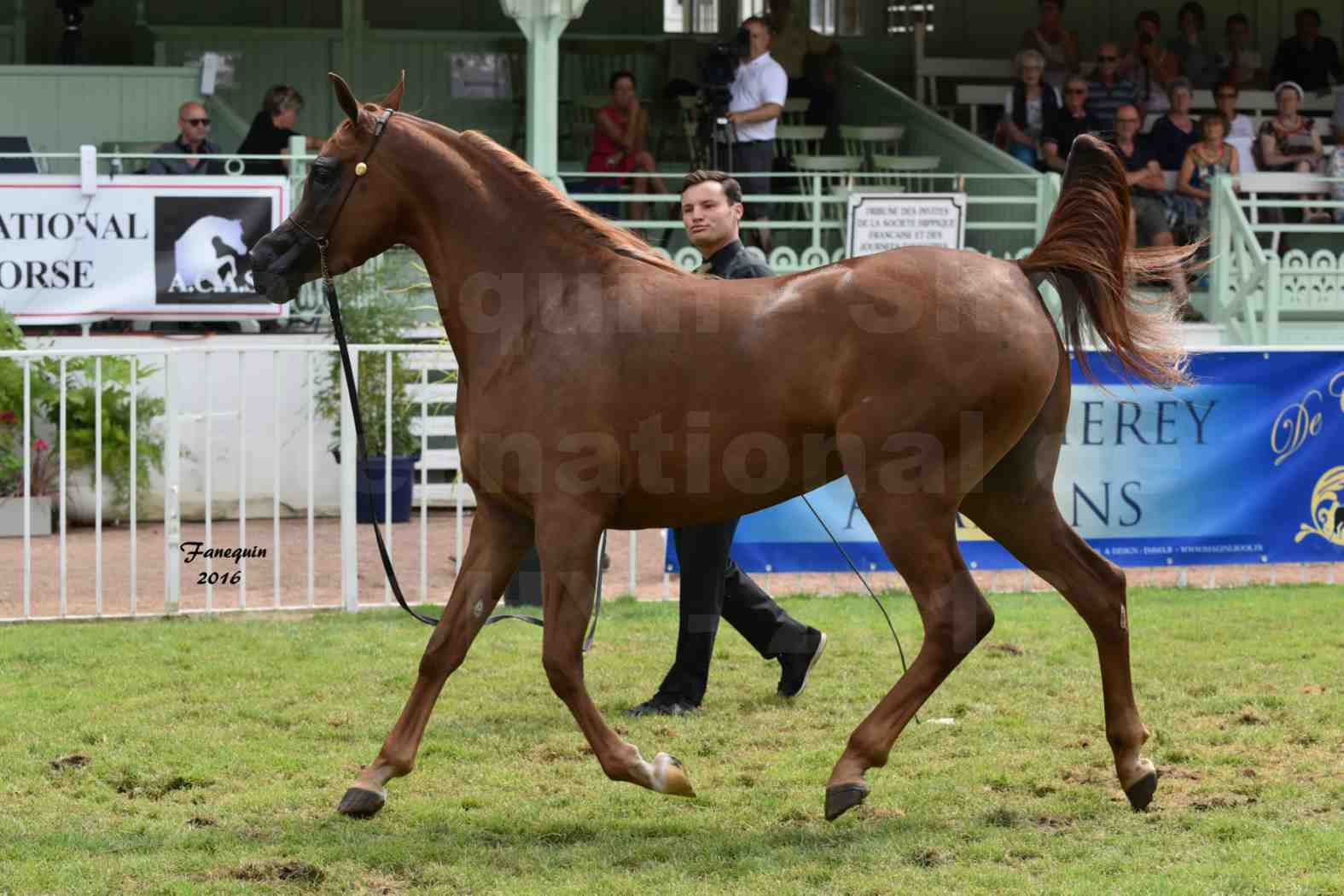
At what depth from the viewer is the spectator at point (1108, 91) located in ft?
48.6

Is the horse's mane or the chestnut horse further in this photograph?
the horse's mane

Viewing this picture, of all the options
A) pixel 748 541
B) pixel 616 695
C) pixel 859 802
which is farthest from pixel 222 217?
pixel 859 802

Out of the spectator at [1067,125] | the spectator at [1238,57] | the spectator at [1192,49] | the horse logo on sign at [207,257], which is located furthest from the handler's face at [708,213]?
the spectator at [1238,57]

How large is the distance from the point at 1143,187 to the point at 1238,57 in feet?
12.9

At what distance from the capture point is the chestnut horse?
4.71 meters

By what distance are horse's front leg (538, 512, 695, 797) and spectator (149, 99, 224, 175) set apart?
8100 millimetres

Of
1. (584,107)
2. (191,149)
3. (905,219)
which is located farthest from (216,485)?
(584,107)

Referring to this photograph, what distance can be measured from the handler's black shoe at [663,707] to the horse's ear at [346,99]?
96.7 inches

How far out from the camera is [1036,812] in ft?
16.0

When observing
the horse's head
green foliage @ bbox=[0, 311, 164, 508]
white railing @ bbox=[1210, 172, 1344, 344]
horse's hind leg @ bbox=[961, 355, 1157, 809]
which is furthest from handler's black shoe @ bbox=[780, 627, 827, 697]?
white railing @ bbox=[1210, 172, 1344, 344]

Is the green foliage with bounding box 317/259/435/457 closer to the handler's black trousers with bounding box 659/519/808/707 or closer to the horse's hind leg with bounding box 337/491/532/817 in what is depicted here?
the handler's black trousers with bounding box 659/519/808/707

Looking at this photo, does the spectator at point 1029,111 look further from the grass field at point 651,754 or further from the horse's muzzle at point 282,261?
the horse's muzzle at point 282,261

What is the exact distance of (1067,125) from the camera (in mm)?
14086

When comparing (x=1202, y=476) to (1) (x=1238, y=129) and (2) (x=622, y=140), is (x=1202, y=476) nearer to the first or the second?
(2) (x=622, y=140)
